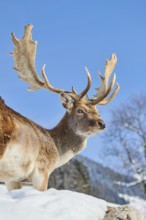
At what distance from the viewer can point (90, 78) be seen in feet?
26.3

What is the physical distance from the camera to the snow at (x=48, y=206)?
4688 millimetres

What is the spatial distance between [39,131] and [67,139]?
727mm

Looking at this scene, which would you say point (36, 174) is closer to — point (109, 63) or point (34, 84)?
point (34, 84)

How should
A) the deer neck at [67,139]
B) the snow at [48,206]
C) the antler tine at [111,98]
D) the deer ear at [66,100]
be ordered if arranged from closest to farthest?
A: the snow at [48,206] → the deer neck at [67,139] → the deer ear at [66,100] → the antler tine at [111,98]

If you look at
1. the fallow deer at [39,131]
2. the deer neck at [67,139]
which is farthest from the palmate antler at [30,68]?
the deer neck at [67,139]

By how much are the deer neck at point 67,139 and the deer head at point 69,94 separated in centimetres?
8

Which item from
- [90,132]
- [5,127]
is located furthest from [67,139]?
[5,127]

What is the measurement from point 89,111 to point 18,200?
2.88 metres

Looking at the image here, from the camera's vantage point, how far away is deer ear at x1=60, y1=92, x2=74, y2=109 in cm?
781

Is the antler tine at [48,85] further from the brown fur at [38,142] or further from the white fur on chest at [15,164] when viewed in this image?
the white fur on chest at [15,164]

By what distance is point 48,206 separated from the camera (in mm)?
4973

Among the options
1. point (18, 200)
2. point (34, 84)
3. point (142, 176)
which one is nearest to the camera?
point (18, 200)

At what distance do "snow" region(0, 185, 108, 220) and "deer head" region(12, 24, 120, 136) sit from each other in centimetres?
196

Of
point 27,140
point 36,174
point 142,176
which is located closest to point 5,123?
point 27,140
